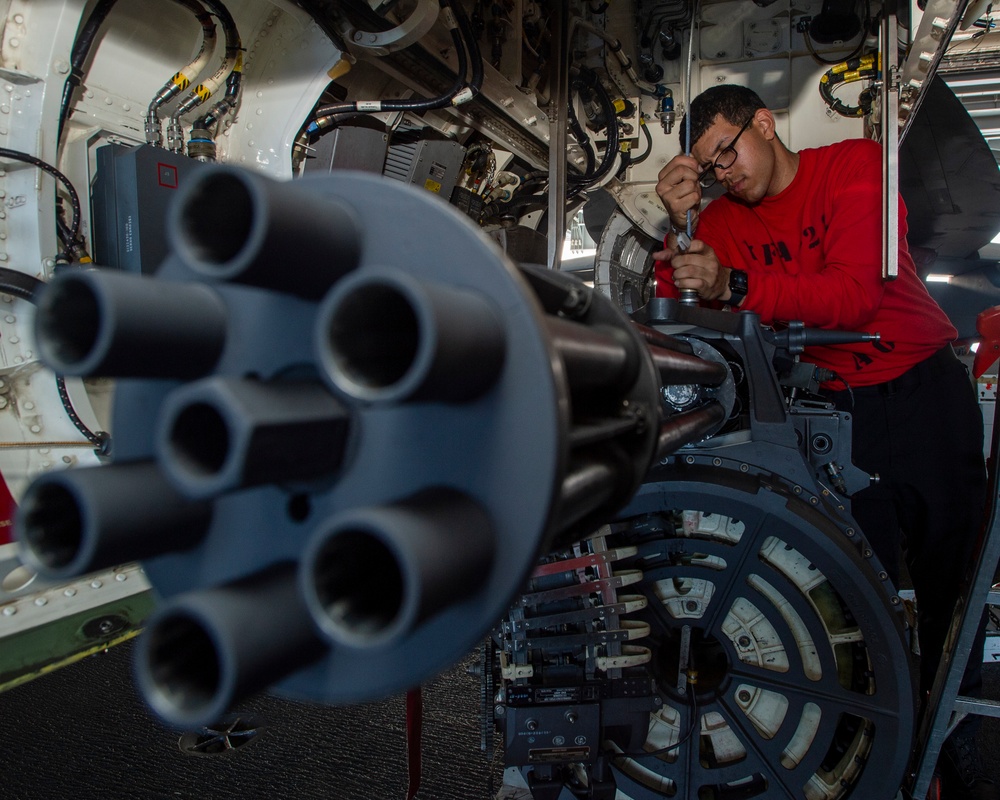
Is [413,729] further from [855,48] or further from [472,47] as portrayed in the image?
[855,48]

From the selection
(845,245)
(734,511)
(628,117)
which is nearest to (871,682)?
(734,511)

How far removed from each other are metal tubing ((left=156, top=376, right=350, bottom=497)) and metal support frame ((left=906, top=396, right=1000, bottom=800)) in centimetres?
189

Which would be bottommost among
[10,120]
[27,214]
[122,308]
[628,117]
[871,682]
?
[871,682]

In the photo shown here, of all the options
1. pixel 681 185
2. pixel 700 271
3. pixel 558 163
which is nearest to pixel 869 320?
pixel 700 271

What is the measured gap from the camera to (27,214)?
1789 millimetres

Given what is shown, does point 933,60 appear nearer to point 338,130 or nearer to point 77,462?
point 338,130

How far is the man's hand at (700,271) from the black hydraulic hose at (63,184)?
178 centimetres

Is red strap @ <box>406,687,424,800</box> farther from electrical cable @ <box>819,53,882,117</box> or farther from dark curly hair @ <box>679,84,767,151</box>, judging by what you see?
electrical cable @ <box>819,53,882,117</box>

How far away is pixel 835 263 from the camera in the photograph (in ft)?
6.97

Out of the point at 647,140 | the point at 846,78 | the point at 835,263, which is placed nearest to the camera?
the point at 835,263

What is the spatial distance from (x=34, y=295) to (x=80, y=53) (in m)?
0.72

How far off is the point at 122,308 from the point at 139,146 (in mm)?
1842

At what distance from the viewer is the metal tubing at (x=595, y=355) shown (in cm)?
55

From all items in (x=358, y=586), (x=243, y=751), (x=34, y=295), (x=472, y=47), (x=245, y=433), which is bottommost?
(x=243, y=751)
